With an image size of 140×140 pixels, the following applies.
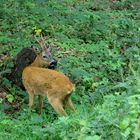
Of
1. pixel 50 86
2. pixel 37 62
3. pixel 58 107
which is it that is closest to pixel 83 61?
pixel 37 62

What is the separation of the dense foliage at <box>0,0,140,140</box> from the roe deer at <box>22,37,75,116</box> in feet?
0.91

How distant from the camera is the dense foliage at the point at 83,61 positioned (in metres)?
6.53

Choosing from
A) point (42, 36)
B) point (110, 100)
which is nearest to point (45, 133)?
point (110, 100)

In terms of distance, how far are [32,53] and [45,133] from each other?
4137 millimetres

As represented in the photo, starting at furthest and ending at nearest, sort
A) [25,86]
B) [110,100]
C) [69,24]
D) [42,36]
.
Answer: [69,24] → [42,36] → [25,86] → [110,100]

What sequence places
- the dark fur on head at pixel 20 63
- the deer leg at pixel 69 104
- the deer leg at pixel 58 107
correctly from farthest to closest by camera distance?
the dark fur on head at pixel 20 63 → the deer leg at pixel 69 104 → the deer leg at pixel 58 107

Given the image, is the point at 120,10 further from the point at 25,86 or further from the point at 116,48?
the point at 25,86

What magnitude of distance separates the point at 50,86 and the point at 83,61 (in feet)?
9.92

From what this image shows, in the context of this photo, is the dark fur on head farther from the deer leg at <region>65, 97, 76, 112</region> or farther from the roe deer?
the deer leg at <region>65, 97, 76, 112</region>

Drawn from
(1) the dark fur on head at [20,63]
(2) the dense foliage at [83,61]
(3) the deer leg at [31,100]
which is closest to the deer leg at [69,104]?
(2) the dense foliage at [83,61]

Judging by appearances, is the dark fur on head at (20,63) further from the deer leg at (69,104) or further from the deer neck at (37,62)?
the deer leg at (69,104)

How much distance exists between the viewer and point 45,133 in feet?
24.8

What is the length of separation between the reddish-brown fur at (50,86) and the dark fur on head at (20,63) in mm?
594

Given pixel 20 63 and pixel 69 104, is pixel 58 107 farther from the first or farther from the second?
pixel 20 63
